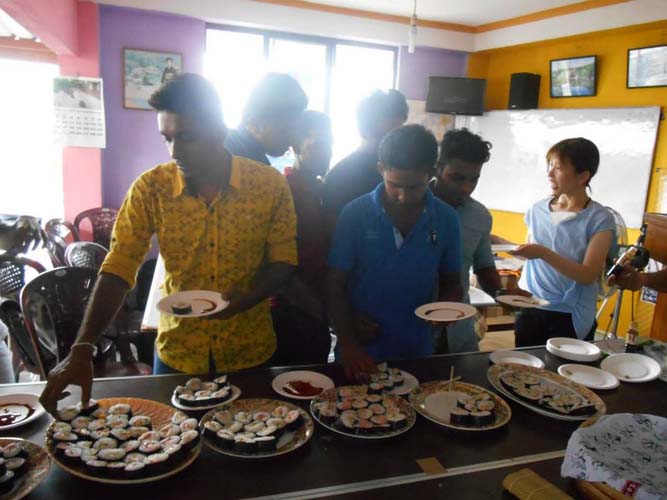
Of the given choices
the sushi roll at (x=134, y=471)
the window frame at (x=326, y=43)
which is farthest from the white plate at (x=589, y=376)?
the window frame at (x=326, y=43)

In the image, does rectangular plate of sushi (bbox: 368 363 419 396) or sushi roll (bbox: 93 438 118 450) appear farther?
rectangular plate of sushi (bbox: 368 363 419 396)

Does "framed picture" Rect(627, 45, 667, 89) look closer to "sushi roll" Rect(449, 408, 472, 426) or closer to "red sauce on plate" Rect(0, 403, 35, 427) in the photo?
"sushi roll" Rect(449, 408, 472, 426)

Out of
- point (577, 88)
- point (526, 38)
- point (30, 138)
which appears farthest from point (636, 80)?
point (30, 138)

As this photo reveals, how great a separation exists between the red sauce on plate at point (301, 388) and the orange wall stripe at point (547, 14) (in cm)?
460

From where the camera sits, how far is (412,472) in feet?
3.41

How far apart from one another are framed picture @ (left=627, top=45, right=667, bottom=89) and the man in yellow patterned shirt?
425 cm

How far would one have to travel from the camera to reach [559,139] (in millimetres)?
4996

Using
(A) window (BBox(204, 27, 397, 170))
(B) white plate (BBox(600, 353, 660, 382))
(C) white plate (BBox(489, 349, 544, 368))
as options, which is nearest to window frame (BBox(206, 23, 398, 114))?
(A) window (BBox(204, 27, 397, 170))

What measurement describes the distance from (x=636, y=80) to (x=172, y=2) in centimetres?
426

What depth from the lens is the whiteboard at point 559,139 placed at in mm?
4387

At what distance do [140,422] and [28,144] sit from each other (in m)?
5.44

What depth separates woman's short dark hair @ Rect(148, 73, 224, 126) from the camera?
126 centimetres

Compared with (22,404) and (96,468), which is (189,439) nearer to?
(96,468)

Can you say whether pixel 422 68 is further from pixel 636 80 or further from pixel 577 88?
pixel 636 80
